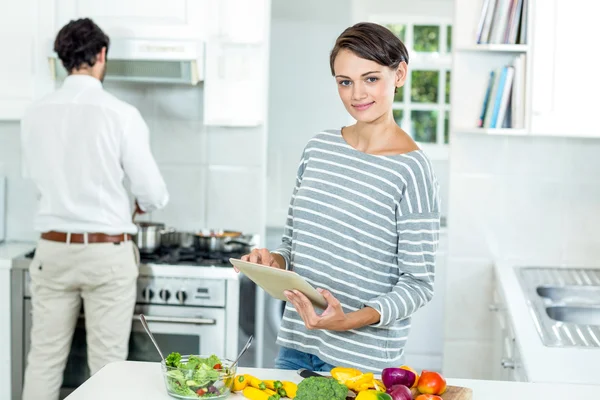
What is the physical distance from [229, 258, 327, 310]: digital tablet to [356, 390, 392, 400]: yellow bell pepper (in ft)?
0.86

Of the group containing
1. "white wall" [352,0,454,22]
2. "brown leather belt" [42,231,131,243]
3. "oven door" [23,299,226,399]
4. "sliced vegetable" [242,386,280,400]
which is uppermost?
"white wall" [352,0,454,22]

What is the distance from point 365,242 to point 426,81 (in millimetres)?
4959

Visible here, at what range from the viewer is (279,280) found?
170 centimetres

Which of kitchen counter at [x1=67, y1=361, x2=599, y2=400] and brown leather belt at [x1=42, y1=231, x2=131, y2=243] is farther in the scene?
brown leather belt at [x1=42, y1=231, x2=131, y2=243]

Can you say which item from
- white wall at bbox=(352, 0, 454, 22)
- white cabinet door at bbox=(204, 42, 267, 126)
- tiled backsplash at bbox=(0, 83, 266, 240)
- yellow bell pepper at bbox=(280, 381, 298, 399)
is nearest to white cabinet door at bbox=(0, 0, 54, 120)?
tiled backsplash at bbox=(0, 83, 266, 240)

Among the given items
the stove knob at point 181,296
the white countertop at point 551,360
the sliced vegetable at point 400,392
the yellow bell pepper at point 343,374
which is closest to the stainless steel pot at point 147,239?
the stove knob at point 181,296

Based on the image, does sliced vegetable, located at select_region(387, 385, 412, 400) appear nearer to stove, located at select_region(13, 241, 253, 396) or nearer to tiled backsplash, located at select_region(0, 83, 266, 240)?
stove, located at select_region(13, 241, 253, 396)

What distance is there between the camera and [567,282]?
3.26 m

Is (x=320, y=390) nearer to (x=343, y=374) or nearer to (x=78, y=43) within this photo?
(x=343, y=374)

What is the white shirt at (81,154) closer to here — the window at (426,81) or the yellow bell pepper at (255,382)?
the yellow bell pepper at (255,382)

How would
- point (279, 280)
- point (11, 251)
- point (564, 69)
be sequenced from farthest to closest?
point (11, 251) < point (564, 69) < point (279, 280)

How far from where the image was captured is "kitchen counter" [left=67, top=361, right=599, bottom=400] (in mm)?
1632

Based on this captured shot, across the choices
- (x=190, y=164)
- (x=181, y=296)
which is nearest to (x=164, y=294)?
(x=181, y=296)

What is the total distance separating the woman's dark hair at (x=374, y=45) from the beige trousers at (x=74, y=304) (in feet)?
5.12
